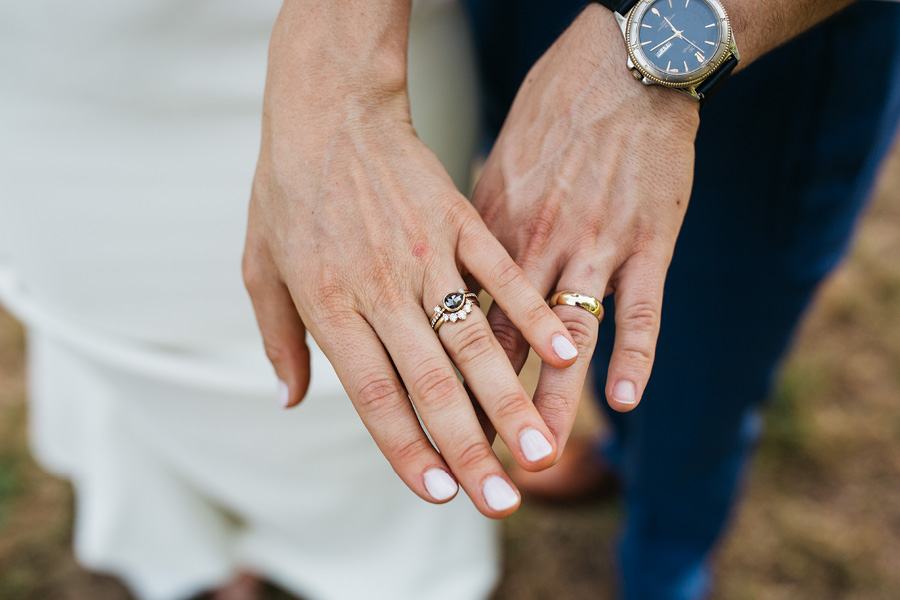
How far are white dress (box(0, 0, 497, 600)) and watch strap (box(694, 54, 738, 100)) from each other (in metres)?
0.40

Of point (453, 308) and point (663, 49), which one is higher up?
point (663, 49)

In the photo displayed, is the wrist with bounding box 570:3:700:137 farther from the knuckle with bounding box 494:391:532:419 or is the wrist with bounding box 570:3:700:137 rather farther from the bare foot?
the bare foot

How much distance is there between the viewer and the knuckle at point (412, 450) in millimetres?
813

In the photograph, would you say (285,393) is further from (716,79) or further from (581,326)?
(716,79)

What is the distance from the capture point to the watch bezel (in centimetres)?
82

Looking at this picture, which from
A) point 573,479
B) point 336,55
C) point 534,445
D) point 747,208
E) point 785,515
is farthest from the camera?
point 573,479

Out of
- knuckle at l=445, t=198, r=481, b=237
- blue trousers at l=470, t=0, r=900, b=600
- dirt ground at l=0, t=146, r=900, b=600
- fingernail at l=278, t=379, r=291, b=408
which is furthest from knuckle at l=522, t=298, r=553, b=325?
dirt ground at l=0, t=146, r=900, b=600

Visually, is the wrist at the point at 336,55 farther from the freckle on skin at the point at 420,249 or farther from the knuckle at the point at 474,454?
the knuckle at the point at 474,454

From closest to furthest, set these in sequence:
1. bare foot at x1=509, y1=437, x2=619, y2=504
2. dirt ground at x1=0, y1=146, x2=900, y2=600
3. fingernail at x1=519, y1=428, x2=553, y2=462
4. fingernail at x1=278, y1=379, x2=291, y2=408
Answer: fingernail at x1=519, y1=428, x2=553, y2=462 → fingernail at x1=278, y1=379, x2=291, y2=408 → dirt ground at x1=0, y1=146, x2=900, y2=600 → bare foot at x1=509, y1=437, x2=619, y2=504

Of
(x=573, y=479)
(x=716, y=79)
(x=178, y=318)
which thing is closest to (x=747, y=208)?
(x=716, y=79)

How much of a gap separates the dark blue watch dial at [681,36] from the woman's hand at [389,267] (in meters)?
0.25

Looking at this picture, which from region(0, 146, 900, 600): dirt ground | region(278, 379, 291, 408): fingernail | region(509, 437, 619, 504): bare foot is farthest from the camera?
region(509, 437, 619, 504): bare foot

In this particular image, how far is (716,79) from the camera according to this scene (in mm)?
834

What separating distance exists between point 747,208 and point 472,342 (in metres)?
0.60
